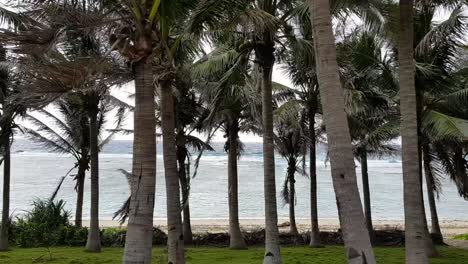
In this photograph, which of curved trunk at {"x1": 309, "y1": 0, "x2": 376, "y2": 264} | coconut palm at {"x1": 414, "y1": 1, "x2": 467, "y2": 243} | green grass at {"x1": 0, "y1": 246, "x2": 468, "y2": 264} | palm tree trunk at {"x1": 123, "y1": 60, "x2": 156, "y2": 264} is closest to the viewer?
curved trunk at {"x1": 309, "y1": 0, "x2": 376, "y2": 264}

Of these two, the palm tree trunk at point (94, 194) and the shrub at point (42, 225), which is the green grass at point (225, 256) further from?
the shrub at point (42, 225)

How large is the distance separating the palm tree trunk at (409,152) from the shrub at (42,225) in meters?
15.0

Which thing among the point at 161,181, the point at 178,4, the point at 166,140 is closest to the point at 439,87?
the point at 166,140

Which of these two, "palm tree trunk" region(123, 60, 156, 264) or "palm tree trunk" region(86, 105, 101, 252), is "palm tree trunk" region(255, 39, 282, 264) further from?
"palm tree trunk" region(86, 105, 101, 252)

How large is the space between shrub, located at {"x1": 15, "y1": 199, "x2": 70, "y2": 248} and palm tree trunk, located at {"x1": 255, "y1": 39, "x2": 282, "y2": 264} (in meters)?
11.0

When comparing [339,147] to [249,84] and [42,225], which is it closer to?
[249,84]

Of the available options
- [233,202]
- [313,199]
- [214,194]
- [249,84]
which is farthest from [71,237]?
[214,194]

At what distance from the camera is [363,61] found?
601 inches

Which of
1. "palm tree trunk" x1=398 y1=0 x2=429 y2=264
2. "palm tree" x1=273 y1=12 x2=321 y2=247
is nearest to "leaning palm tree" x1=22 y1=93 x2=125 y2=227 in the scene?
"palm tree" x1=273 y1=12 x2=321 y2=247

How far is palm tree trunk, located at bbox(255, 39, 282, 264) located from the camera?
38.5ft

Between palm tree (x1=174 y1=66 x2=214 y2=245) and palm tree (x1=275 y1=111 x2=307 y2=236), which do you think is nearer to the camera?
palm tree (x1=174 y1=66 x2=214 y2=245)

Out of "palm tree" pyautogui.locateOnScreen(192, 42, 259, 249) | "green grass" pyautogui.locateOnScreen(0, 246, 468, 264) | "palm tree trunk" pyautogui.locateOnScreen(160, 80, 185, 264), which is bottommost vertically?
"green grass" pyautogui.locateOnScreen(0, 246, 468, 264)

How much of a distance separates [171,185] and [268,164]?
267 centimetres

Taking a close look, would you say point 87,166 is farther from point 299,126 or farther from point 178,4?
point 178,4
